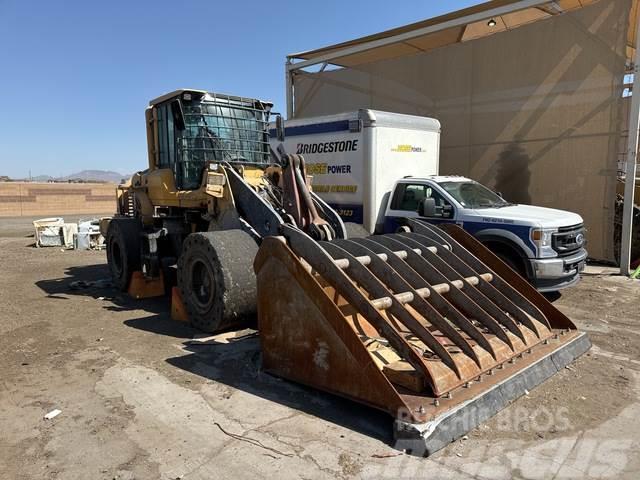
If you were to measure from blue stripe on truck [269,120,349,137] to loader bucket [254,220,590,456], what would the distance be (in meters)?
4.80

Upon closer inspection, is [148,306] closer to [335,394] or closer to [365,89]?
[335,394]

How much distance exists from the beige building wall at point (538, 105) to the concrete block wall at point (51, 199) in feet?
84.8

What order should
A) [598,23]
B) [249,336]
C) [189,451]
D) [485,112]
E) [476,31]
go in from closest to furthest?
[189,451], [249,336], [598,23], [485,112], [476,31]

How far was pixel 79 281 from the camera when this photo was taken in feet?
31.5

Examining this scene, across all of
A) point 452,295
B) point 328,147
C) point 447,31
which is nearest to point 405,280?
point 452,295

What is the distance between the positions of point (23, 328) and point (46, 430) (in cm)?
331

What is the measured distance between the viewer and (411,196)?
29.5 ft

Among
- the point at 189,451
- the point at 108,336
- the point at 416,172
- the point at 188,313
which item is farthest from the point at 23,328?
the point at 416,172

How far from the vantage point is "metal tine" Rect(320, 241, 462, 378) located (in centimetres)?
385

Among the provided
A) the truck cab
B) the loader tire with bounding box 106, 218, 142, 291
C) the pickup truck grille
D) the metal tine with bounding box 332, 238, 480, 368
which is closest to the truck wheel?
the truck cab

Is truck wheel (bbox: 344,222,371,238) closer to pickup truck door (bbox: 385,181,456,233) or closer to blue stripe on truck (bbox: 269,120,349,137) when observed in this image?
pickup truck door (bbox: 385,181,456,233)

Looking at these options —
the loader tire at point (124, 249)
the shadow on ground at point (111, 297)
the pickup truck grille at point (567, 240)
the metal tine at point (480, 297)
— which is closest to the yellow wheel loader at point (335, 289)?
the metal tine at point (480, 297)

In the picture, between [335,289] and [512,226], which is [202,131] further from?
[512,226]

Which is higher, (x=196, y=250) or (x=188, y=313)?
(x=196, y=250)
